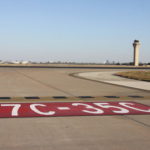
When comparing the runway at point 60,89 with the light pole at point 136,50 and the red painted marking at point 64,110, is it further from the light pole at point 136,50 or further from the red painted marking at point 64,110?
the light pole at point 136,50

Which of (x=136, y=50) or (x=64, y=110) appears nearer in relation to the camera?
(x=64, y=110)

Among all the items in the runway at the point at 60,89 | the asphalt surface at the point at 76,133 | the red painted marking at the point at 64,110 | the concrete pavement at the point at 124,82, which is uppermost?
the asphalt surface at the point at 76,133

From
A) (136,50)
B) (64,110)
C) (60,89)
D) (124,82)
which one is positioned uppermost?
(136,50)

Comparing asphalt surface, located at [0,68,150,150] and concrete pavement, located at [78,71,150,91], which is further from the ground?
asphalt surface, located at [0,68,150,150]

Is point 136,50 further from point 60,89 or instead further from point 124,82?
point 60,89

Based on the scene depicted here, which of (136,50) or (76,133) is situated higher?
(136,50)

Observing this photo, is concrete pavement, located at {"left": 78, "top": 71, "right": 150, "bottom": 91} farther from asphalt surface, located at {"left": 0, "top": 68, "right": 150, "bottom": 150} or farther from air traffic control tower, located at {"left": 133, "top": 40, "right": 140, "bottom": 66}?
air traffic control tower, located at {"left": 133, "top": 40, "right": 140, "bottom": 66}

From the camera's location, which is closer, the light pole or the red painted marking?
the red painted marking

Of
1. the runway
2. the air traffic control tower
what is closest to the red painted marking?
the runway

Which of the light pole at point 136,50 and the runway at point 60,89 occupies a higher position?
the light pole at point 136,50

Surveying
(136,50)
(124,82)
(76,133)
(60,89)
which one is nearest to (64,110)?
(76,133)

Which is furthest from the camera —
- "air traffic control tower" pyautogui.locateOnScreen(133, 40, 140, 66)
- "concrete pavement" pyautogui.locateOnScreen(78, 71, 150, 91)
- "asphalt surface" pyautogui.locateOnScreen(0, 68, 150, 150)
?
"air traffic control tower" pyautogui.locateOnScreen(133, 40, 140, 66)

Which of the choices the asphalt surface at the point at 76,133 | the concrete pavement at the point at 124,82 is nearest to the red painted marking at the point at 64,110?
the asphalt surface at the point at 76,133

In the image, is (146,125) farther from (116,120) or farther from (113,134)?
(113,134)
